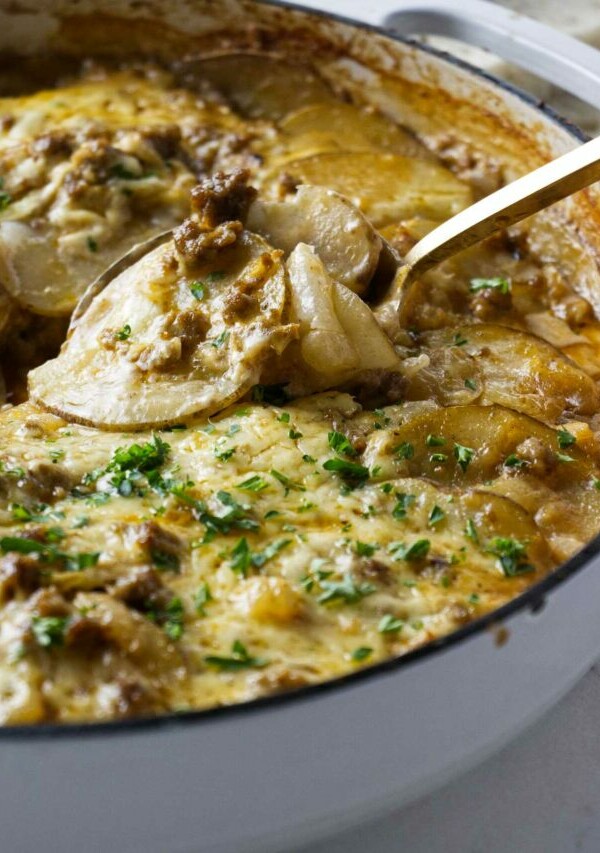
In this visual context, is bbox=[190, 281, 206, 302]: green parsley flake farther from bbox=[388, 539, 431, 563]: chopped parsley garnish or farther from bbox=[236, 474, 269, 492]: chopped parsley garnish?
bbox=[388, 539, 431, 563]: chopped parsley garnish

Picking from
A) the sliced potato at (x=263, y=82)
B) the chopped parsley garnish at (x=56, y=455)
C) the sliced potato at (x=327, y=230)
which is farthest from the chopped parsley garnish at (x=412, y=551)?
the sliced potato at (x=263, y=82)

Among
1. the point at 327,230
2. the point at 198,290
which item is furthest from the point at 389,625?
the point at 327,230

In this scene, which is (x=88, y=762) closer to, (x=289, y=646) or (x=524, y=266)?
(x=289, y=646)

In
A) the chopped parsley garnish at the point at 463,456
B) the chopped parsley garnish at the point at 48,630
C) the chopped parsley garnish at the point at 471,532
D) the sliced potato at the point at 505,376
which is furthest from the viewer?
the sliced potato at the point at 505,376

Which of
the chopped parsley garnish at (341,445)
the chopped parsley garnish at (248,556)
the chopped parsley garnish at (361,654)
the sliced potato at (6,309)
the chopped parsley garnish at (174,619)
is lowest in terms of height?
the sliced potato at (6,309)

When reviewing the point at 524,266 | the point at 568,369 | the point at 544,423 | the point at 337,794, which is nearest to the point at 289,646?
the point at 337,794

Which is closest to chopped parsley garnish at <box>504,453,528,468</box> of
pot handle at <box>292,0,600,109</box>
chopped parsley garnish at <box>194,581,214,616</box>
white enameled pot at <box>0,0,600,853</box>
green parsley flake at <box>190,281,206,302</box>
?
white enameled pot at <box>0,0,600,853</box>

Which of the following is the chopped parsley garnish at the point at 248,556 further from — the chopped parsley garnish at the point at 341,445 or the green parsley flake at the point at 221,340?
the green parsley flake at the point at 221,340
